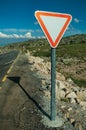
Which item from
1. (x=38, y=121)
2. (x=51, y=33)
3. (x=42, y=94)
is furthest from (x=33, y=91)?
(x=51, y=33)

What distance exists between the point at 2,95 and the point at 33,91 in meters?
1.73

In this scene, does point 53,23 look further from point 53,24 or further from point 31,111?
point 31,111

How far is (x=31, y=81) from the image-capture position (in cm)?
1839

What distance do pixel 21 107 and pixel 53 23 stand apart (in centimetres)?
436

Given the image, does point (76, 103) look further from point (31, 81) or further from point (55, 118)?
point (31, 81)

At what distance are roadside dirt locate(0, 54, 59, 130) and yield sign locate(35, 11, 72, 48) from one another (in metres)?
2.94

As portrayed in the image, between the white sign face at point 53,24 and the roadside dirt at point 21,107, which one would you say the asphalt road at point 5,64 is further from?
the white sign face at point 53,24

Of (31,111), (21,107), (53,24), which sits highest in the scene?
(53,24)

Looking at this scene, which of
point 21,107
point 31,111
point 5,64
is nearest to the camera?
point 31,111

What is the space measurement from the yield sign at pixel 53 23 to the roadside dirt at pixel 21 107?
294 cm

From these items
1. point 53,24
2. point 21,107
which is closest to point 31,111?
point 21,107

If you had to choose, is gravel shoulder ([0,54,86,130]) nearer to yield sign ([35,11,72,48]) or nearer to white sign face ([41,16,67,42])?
yield sign ([35,11,72,48])

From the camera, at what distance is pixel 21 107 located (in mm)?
12242

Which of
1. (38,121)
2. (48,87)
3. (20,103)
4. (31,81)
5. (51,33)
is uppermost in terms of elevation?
(51,33)
